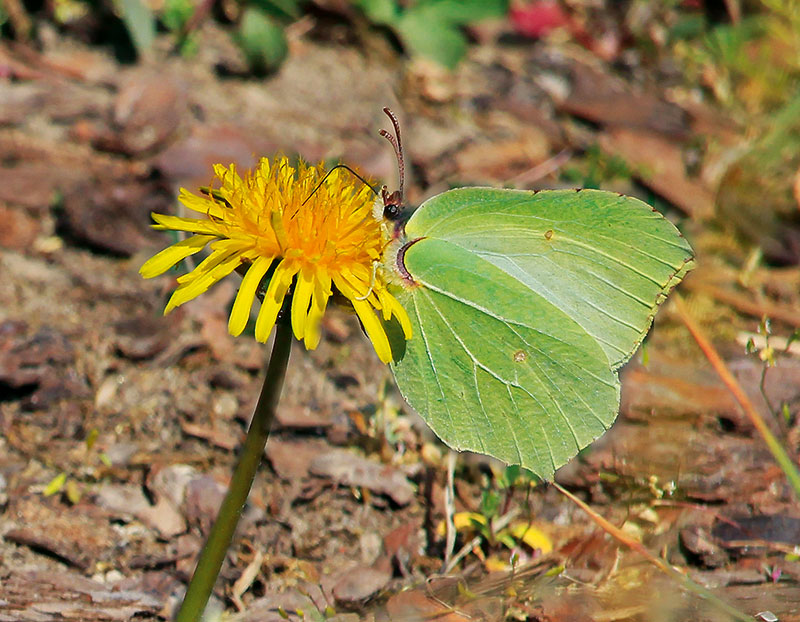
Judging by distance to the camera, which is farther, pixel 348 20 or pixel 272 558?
pixel 348 20

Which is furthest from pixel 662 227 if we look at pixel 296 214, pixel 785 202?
pixel 785 202

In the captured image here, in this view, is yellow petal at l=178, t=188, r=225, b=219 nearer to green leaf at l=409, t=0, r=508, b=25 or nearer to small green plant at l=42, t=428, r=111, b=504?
small green plant at l=42, t=428, r=111, b=504

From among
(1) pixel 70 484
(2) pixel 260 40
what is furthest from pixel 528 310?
(2) pixel 260 40

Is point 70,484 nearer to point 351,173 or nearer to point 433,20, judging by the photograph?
point 351,173

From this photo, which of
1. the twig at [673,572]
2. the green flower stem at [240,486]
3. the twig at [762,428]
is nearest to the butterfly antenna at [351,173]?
the green flower stem at [240,486]

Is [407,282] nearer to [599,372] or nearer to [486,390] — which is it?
[486,390]

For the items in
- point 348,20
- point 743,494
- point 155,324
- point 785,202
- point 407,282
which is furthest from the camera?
point 348,20
